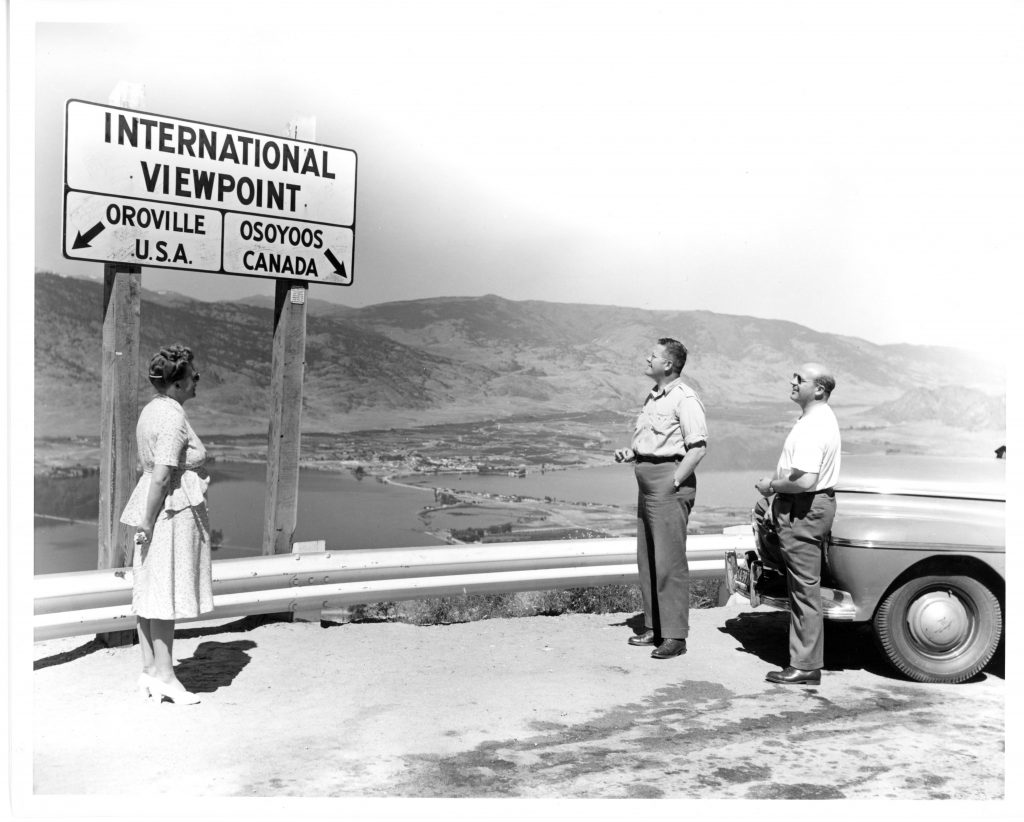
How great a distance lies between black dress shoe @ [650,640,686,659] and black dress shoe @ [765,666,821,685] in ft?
2.11

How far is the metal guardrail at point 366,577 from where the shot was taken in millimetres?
5816

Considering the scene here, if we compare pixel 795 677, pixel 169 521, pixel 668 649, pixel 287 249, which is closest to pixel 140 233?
pixel 287 249

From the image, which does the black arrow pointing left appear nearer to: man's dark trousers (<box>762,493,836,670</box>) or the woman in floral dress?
the woman in floral dress

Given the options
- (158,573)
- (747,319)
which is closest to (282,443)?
(158,573)

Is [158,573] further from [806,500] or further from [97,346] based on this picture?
[97,346]

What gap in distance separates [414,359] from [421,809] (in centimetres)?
661

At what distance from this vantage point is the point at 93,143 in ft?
19.7

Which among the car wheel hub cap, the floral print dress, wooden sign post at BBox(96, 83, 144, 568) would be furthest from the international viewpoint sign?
the car wheel hub cap

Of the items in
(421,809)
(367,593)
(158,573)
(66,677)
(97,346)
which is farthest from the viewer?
(97,346)

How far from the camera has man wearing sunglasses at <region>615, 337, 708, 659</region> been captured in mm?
6367

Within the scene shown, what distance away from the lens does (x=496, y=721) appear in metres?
5.24

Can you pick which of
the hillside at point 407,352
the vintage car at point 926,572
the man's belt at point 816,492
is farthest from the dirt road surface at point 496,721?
the hillside at point 407,352

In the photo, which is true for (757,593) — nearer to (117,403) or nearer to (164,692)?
(164,692)

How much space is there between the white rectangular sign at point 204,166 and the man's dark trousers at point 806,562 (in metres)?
3.33
